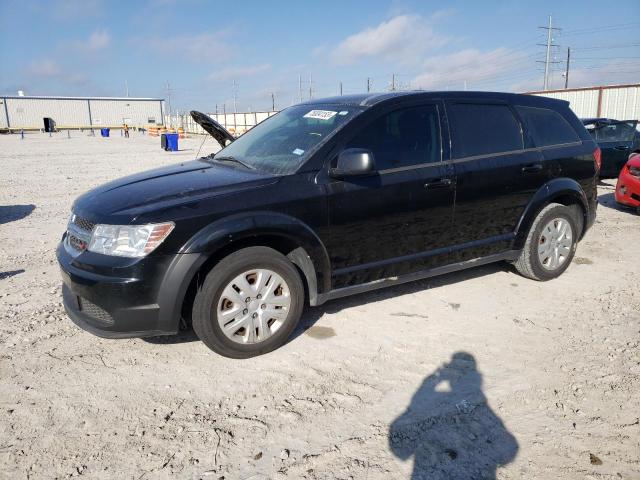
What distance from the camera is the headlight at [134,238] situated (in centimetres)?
305

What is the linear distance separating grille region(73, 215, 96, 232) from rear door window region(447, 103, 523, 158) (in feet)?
9.60

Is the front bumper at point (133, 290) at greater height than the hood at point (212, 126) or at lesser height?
lesser

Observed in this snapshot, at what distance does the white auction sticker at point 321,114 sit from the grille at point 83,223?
1.98m

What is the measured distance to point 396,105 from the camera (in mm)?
3984

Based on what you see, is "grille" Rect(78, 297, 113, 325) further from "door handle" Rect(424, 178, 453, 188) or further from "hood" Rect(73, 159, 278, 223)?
"door handle" Rect(424, 178, 453, 188)

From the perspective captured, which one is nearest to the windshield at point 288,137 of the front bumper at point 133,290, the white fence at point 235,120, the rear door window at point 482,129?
the rear door window at point 482,129

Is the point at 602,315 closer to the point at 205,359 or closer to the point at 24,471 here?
the point at 205,359

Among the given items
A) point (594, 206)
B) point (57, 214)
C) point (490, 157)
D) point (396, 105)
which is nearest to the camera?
point (396, 105)

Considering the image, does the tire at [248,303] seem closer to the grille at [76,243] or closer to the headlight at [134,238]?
the headlight at [134,238]

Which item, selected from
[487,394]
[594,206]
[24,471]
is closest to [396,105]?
[487,394]

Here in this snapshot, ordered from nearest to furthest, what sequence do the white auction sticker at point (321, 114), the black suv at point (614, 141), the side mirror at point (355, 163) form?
the side mirror at point (355, 163)
the white auction sticker at point (321, 114)
the black suv at point (614, 141)

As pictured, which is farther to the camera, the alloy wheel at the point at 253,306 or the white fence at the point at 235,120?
the white fence at the point at 235,120

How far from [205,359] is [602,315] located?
3326 millimetres

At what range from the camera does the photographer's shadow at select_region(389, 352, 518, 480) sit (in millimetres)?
2396
